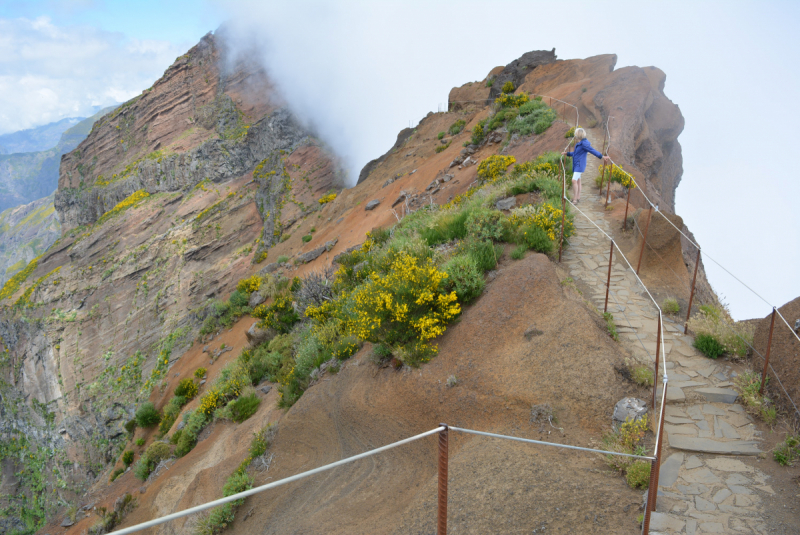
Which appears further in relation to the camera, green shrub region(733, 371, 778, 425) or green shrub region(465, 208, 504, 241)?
green shrub region(465, 208, 504, 241)

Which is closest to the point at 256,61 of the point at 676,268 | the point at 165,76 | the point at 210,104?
the point at 210,104

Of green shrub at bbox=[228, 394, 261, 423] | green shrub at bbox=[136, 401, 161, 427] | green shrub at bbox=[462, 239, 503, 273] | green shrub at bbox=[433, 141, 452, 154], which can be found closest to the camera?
green shrub at bbox=[462, 239, 503, 273]

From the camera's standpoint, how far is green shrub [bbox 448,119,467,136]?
2545 centimetres

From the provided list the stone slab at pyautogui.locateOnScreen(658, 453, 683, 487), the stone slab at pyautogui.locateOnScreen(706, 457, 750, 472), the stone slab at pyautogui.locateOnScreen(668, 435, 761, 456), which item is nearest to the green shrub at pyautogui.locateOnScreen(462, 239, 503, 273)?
the stone slab at pyautogui.locateOnScreen(668, 435, 761, 456)

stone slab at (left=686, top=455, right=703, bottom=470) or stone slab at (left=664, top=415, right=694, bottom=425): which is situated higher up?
stone slab at (left=664, top=415, right=694, bottom=425)

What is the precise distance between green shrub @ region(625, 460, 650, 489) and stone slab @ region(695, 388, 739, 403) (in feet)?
5.06

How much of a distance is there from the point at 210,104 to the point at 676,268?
5451 cm

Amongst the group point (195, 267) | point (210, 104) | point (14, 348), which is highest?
point (210, 104)

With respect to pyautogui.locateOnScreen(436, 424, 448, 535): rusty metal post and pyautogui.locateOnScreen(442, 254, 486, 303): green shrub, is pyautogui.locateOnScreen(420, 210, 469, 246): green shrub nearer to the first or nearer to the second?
pyautogui.locateOnScreen(442, 254, 486, 303): green shrub

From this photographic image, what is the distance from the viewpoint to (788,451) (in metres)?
3.76

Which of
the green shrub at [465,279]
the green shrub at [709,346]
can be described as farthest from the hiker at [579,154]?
the green shrub at [709,346]

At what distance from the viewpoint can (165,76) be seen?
177ft

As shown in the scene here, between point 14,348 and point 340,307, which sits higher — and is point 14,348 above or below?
below

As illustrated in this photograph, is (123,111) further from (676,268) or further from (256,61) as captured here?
(676,268)
